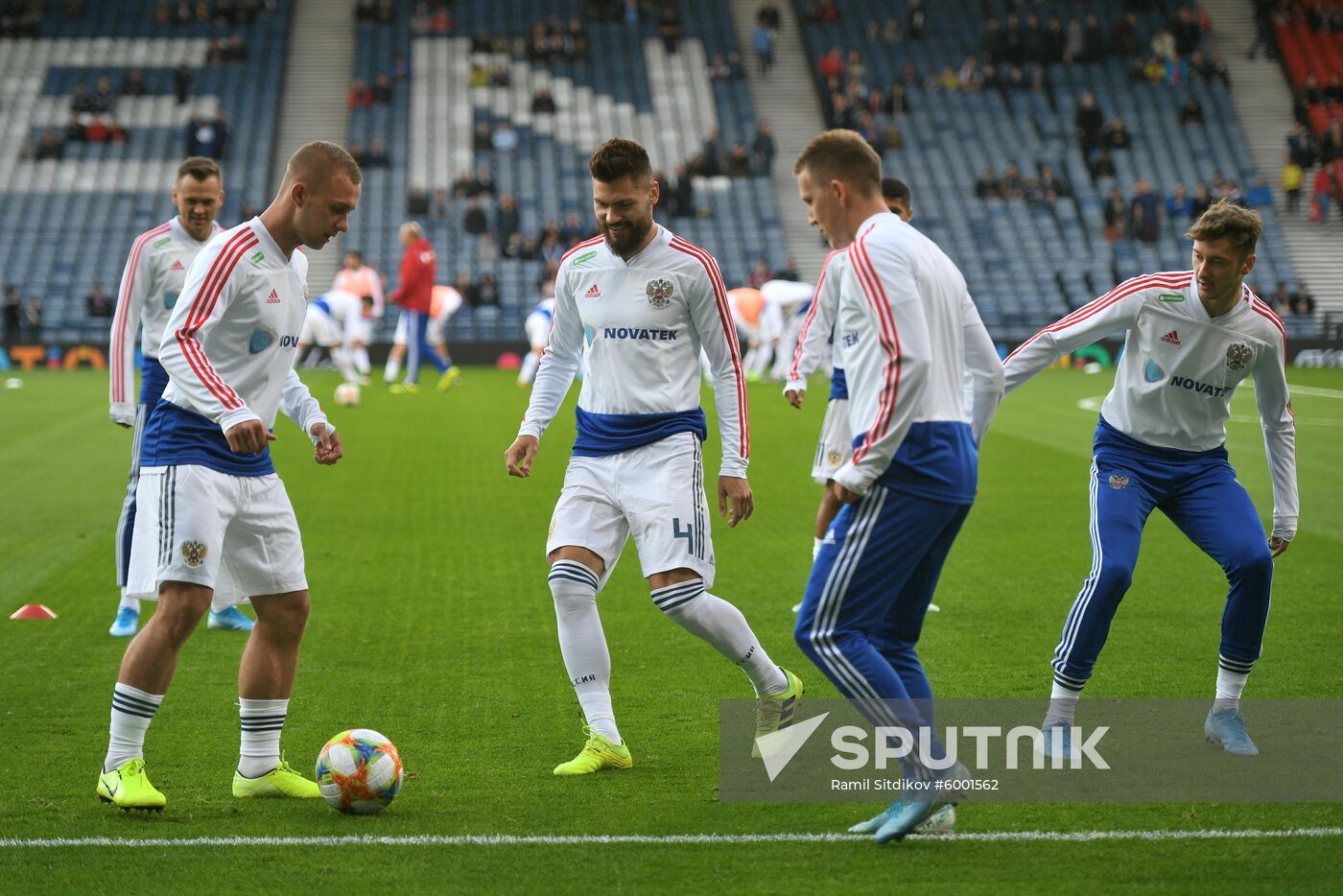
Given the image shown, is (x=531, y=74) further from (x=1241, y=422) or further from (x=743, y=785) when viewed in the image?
(x=743, y=785)

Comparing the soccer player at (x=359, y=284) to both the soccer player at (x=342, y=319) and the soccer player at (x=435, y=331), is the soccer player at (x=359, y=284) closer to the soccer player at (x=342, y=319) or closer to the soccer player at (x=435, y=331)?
the soccer player at (x=342, y=319)

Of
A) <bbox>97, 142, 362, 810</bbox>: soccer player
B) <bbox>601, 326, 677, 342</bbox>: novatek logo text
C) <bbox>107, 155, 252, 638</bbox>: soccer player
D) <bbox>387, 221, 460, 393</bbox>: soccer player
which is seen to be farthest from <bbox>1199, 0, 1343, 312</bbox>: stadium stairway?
<bbox>97, 142, 362, 810</bbox>: soccer player

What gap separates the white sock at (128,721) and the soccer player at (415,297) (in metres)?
17.4

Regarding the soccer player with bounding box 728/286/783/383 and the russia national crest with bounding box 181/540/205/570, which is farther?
the soccer player with bounding box 728/286/783/383

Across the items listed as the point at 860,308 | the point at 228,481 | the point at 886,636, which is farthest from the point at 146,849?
the point at 860,308

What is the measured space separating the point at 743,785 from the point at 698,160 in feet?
109

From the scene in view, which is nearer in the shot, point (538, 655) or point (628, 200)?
point (628, 200)

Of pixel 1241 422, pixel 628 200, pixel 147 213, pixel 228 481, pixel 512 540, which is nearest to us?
pixel 228 481

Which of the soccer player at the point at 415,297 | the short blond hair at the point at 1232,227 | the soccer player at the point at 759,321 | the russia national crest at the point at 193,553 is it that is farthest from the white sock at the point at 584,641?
the soccer player at the point at 759,321

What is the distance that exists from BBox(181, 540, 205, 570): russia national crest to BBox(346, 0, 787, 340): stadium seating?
2793 centimetres

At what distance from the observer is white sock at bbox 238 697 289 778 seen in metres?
5.11

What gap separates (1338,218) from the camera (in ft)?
125

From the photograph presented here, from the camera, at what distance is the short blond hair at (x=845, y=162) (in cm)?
450

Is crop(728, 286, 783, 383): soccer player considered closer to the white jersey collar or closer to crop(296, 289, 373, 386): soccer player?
crop(296, 289, 373, 386): soccer player
